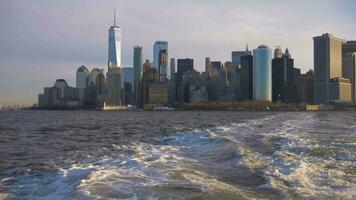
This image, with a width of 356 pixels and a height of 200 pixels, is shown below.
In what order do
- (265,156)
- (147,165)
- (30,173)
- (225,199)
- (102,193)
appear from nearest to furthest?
(225,199) < (102,193) < (30,173) < (147,165) < (265,156)

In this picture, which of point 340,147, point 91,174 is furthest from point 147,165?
point 340,147

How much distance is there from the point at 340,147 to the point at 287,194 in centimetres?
1153

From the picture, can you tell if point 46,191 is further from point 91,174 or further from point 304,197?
point 304,197

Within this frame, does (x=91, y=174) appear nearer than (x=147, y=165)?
Yes

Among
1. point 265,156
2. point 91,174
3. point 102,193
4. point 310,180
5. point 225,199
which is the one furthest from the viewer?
point 265,156

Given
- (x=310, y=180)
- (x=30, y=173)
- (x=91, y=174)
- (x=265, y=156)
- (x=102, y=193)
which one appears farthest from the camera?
(x=265, y=156)

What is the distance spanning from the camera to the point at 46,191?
484 inches

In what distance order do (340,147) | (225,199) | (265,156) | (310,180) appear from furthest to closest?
(340,147), (265,156), (310,180), (225,199)

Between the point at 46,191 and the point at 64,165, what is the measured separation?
4922mm

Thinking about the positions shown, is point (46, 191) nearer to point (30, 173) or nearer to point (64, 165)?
point (30, 173)

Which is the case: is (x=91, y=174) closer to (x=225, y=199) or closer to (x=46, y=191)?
Result: (x=46, y=191)

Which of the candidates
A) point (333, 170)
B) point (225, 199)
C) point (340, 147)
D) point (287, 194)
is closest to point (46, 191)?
point (225, 199)

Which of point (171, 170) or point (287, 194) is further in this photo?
point (171, 170)

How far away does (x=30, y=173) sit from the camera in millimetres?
15477
